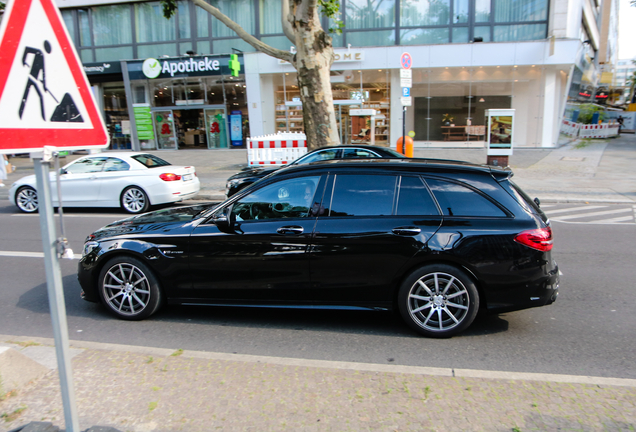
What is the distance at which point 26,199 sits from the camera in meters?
11.8

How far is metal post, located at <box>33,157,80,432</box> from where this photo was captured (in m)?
2.33

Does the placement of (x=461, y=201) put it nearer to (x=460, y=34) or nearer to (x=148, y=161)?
(x=148, y=161)

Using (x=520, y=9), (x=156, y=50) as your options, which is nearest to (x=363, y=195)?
(x=520, y=9)

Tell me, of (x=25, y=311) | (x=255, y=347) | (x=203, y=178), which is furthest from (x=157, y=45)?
(x=255, y=347)

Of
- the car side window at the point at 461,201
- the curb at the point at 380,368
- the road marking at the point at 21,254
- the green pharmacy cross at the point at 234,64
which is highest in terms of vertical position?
the green pharmacy cross at the point at 234,64

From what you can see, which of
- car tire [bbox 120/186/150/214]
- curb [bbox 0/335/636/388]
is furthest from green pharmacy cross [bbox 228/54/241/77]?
curb [bbox 0/335/636/388]

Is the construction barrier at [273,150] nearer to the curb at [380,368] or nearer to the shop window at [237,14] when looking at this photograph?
the shop window at [237,14]

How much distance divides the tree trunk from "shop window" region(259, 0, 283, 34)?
452 inches

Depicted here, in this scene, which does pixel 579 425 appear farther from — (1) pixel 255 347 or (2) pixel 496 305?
(1) pixel 255 347

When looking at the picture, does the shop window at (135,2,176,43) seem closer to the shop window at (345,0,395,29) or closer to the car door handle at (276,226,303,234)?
the shop window at (345,0,395,29)

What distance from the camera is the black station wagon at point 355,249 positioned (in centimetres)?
444

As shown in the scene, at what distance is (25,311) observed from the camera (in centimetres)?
541

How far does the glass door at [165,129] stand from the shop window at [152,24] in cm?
398

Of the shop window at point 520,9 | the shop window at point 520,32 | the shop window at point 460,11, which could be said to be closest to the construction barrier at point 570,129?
the shop window at point 520,32
